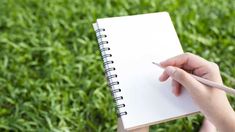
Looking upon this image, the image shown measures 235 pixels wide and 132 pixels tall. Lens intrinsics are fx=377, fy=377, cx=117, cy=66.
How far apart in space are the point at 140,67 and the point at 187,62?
184mm

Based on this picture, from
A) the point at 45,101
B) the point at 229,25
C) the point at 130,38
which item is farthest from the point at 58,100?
the point at 229,25

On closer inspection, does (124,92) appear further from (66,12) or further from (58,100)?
(66,12)

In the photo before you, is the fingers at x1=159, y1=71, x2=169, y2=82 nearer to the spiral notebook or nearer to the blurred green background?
the spiral notebook

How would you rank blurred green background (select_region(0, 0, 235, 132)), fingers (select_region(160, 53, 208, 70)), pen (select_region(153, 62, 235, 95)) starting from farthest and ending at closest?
blurred green background (select_region(0, 0, 235, 132))
fingers (select_region(160, 53, 208, 70))
pen (select_region(153, 62, 235, 95))

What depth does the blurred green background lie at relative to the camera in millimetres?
1774

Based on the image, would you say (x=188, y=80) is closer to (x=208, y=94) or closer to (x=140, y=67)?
(x=208, y=94)

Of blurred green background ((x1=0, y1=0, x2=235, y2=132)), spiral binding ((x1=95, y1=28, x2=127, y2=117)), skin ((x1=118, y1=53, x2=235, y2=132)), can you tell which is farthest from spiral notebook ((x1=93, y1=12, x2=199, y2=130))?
blurred green background ((x1=0, y1=0, x2=235, y2=132))

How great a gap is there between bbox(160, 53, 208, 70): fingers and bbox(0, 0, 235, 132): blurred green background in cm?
65

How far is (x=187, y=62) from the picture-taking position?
3.92ft

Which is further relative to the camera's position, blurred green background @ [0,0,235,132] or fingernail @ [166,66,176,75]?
blurred green background @ [0,0,235,132]

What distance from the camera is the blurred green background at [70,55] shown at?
5.82 ft

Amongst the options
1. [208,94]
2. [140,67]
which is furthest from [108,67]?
[208,94]

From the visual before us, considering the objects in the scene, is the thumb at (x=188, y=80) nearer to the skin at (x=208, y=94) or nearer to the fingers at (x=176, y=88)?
the skin at (x=208, y=94)

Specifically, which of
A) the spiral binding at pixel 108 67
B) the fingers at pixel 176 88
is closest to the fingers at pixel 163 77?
the fingers at pixel 176 88
